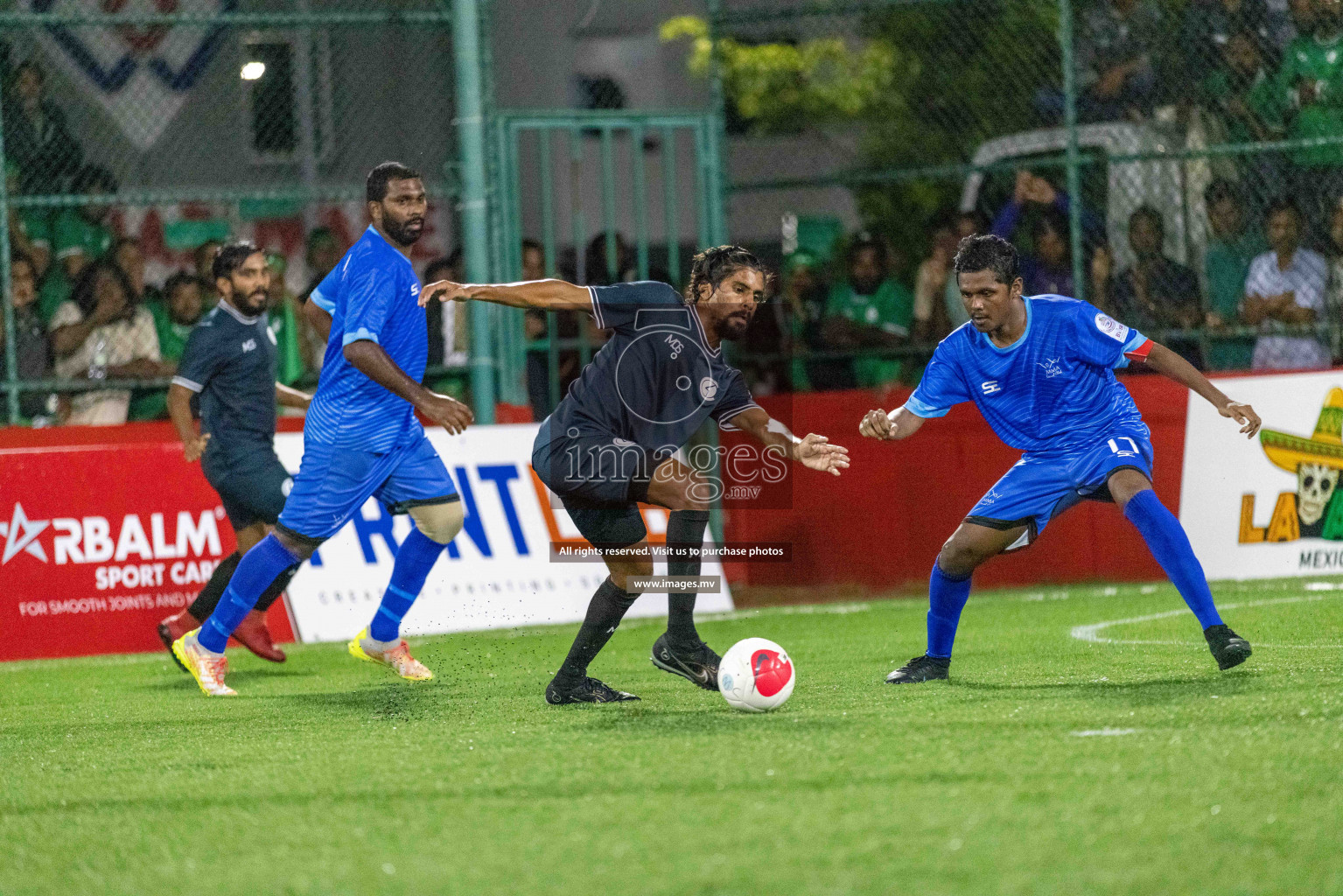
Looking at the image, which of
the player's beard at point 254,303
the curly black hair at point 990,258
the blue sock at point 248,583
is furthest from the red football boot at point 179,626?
the curly black hair at point 990,258

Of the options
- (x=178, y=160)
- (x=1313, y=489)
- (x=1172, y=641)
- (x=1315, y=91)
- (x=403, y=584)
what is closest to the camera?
(x=403, y=584)

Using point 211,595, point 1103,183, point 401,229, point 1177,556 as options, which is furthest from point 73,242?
point 1177,556

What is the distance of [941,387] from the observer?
23.8 feet

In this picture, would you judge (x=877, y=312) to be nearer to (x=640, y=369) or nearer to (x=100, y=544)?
(x=100, y=544)

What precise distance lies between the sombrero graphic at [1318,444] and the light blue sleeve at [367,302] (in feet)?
19.2

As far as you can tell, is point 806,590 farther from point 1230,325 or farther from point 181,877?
point 181,877

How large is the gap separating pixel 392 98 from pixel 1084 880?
10756mm

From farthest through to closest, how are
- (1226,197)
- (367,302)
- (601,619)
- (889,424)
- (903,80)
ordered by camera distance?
(903,80)
(1226,197)
(367,302)
(889,424)
(601,619)

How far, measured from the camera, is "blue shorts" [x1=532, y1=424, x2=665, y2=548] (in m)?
6.32

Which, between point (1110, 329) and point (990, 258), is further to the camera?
point (1110, 329)

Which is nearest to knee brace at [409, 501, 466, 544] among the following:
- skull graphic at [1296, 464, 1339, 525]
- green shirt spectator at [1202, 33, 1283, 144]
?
skull graphic at [1296, 464, 1339, 525]

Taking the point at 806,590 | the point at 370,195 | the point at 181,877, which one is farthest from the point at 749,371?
the point at 181,877

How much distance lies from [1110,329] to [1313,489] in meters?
4.15

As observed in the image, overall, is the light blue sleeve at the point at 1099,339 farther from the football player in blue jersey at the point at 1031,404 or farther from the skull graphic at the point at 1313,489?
the skull graphic at the point at 1313,489
